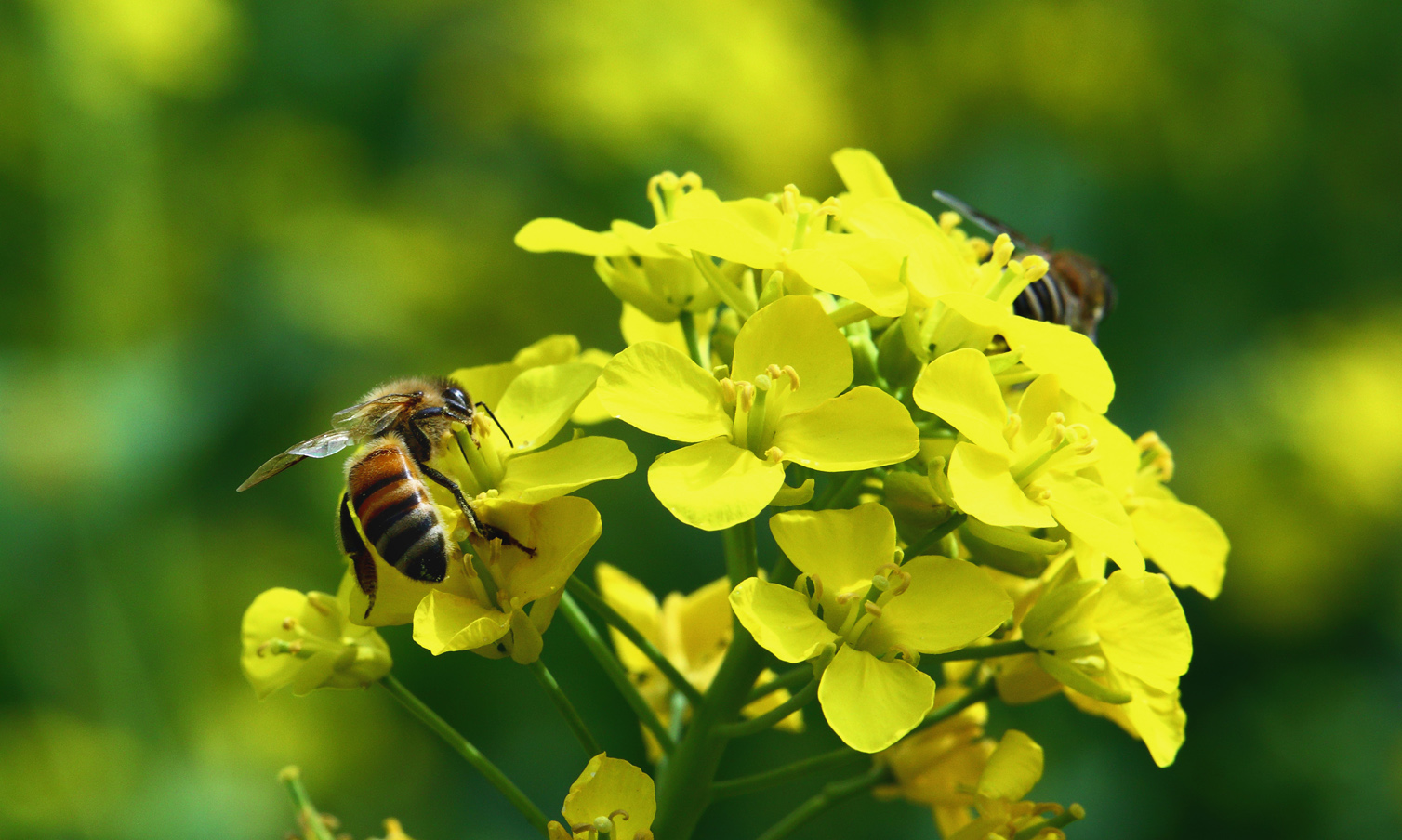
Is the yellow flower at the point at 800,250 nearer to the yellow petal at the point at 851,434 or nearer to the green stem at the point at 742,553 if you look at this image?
the yellow petal at the point at 851,434

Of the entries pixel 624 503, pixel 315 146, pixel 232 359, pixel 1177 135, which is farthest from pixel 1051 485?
pixel 315 146

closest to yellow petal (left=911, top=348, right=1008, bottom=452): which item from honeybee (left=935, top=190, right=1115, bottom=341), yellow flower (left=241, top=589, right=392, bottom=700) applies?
honeybee (left=935, top=190, right=1115, bottom=341)

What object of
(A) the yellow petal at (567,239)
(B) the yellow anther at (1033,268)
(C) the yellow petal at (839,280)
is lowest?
(B) the yellow anther at (1033,268)

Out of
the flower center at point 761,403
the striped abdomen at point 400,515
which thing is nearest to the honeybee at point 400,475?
the striped abdomen at point 400,515

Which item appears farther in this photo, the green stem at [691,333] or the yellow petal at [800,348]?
the green stem at [691,333]

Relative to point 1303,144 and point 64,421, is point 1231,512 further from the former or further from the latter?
point 64,421

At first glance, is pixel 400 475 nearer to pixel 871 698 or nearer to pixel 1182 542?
pixel 871 698

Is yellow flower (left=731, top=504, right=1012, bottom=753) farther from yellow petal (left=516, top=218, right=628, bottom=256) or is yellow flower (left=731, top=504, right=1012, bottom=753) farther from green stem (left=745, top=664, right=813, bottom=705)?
yellow petal (left=516, top=218, right=628, bottom=256)
